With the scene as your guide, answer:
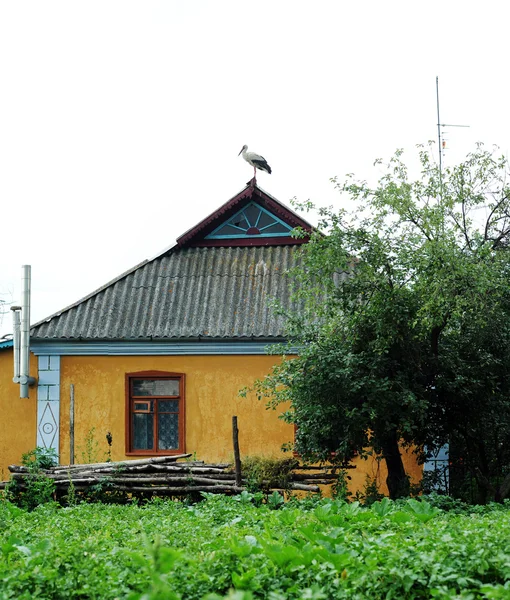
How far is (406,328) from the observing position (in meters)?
11.5

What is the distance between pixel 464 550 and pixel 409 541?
448mm

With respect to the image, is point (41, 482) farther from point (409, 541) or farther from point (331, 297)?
point (409, 541)

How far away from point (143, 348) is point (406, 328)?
6150 millimetres

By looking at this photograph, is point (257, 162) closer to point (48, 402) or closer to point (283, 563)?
point (48, 402)

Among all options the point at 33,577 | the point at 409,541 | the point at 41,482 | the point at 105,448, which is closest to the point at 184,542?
the point at 33,577

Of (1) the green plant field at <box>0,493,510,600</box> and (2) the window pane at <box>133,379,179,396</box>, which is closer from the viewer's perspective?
(1) the green plant field at <box>0,493,510,600</box>

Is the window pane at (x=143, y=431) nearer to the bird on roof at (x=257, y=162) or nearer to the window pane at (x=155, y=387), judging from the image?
the window pane at (x=155, y=387)

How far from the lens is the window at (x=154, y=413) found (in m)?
15.7

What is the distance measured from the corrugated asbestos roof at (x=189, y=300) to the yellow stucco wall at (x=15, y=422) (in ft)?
4.06

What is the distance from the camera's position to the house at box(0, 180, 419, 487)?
51.0 feet

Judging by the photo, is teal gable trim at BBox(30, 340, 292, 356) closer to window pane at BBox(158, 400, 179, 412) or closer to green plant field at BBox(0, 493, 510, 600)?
window pane at BBox(158, 400, 179, 412)

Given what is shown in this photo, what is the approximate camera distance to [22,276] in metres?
16.7

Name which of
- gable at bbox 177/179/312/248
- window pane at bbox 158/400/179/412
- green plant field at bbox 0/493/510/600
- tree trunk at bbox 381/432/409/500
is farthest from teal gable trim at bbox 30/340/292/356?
green plant field at bbox 0/493/510/600

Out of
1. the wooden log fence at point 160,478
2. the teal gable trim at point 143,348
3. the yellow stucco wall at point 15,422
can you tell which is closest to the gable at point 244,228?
the teal gable trim at point 143,348
